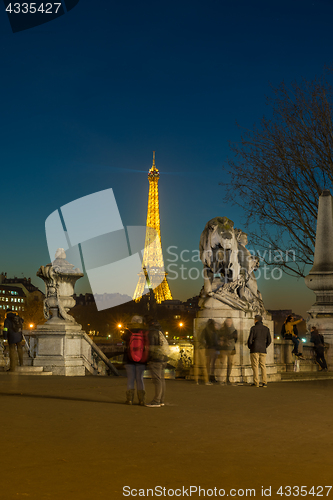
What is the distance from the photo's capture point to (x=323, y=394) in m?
11.4

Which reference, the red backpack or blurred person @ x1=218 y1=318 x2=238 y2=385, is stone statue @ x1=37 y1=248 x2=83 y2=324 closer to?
blurred person @ x1=218 y1=318 x2=238 y2=385

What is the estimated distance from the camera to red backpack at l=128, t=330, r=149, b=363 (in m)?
9.55

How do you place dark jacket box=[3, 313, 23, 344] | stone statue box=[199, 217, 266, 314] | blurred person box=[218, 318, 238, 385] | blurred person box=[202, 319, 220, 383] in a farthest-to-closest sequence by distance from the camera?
dark jacket box=[3, 313, 23, 344] → stone statue box=[199, 217, 266, 314] → blurred person box=[202, 319, 220, 383] → blurred person box=[218, 318, 238, 385]

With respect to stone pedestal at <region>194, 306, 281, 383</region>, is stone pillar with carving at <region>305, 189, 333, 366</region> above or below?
above

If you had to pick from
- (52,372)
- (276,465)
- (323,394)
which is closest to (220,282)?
(323,394)

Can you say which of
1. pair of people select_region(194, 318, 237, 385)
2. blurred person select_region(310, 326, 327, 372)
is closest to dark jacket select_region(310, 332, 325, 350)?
blurred person select_region(310, 326, 327, 372)

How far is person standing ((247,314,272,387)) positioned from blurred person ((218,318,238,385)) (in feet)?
1.48

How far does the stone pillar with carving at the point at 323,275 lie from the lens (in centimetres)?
1859

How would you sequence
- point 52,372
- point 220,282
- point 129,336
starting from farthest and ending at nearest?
point 52,372 → point 220,282 → point 129,336

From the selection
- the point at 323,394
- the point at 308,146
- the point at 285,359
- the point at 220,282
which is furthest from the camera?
the point at 308,146

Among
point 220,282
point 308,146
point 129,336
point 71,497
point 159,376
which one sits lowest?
point 71,497

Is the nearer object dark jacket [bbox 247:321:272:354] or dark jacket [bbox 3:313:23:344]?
dark jacket [bbox 247:321:272:354]

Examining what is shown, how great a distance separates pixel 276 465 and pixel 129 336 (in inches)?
179

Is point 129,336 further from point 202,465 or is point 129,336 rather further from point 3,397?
point 202,465
